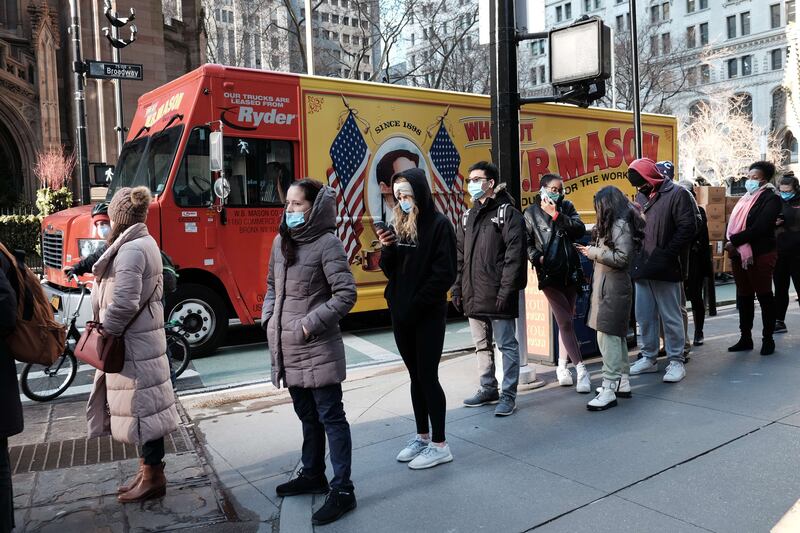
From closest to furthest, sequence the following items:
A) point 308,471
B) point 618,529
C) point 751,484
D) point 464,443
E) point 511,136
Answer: point 618,529, point 751,484, point 308,471, point 464,443, point 511,136

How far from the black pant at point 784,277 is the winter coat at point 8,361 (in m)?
7.74

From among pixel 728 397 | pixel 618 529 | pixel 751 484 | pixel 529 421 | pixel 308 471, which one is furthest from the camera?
pixel 728 397

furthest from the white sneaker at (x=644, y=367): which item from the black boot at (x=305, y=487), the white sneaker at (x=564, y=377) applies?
the black boot at (x=305, y=487)

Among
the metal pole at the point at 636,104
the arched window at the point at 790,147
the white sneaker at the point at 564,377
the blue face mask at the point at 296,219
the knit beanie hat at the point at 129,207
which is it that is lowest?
the white sneaker at the point at 564,377

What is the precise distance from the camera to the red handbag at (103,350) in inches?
151

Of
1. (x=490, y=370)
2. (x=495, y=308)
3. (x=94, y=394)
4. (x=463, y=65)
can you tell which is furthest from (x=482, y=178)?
(x=463, y=65)

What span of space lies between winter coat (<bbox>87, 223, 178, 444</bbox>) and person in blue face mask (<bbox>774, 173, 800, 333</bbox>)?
22.2ft

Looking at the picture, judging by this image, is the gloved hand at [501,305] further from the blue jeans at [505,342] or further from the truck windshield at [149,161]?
the truck windshield at [149,161]

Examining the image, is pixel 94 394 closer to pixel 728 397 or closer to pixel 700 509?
pixel 700 509

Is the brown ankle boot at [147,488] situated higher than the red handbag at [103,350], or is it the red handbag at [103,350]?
the red handbag at [103,350]

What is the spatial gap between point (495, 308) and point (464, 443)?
1046 mm

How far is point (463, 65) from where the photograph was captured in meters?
32.2

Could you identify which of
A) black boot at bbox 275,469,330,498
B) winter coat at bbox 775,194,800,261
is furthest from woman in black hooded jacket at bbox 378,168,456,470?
winter coat at bbox 775,194,800,261

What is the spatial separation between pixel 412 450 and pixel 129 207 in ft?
7.61
